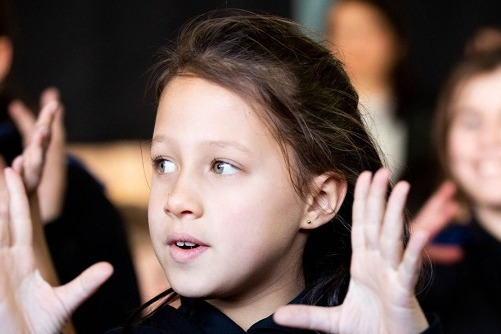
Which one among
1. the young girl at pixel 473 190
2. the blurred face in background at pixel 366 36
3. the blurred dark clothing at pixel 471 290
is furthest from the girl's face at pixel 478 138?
the blurred face in background at pixel 366 36

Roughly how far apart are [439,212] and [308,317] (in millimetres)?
1252

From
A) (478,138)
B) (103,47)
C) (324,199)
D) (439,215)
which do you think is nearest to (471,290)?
(439,215)

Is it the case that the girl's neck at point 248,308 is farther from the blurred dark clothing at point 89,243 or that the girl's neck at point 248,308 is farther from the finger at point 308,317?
the blurred dark clothing at point 89,243

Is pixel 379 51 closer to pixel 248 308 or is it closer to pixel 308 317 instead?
pixel 248 308

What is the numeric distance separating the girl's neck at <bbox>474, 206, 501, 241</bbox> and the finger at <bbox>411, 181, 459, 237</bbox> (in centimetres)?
10

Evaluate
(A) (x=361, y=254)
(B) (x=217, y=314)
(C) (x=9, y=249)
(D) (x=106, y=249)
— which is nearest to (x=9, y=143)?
(D) (x=106, y=249)

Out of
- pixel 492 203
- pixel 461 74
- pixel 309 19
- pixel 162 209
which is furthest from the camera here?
pixel 309 19

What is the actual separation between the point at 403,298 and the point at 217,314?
1.03 feet

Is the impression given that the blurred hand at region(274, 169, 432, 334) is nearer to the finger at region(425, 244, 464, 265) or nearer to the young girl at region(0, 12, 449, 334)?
the young girl at region(0, 12, 449, 334)

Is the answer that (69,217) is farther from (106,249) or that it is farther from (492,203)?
(492,203)

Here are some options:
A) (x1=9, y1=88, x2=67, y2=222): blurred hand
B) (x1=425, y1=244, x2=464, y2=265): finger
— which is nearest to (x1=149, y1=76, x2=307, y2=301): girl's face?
(x1=9, y1=88, x2=67, y2=222): blurred hand

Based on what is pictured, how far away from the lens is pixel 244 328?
162 centimetres

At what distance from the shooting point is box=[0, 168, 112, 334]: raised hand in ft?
5.18

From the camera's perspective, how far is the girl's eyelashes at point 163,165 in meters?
1.59
